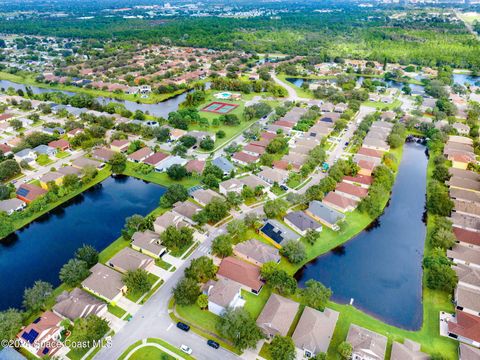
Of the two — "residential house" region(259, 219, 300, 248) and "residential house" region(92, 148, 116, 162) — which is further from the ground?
"residential house" region(92, 148, 116, 162)

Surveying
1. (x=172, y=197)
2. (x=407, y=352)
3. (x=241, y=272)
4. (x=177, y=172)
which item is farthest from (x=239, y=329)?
(x=177, y=172)

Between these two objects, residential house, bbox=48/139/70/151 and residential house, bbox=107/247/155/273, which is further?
residential house, bbox=48/139/70/151

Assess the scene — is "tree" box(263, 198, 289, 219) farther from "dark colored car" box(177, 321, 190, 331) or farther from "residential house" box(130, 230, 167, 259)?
"dark colored car" box(177, 321, 190, 331)

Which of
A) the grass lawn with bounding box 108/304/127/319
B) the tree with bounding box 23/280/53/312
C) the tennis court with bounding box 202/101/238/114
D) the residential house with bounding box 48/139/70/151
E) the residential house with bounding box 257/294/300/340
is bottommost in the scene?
the grass lawn with bounding box 108/304/127/319

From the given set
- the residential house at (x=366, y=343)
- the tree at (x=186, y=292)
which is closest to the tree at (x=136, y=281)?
the tree at (x=186, y=292)

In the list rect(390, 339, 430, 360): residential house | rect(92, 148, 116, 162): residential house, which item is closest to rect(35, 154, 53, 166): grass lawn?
rect(92, 148, 116, 162): residential house

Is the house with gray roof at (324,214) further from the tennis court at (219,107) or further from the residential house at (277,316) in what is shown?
the tennis court at (219,107)

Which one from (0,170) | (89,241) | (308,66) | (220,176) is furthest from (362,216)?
(308,66)

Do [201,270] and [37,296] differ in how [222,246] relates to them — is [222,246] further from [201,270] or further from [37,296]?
[37,296]
